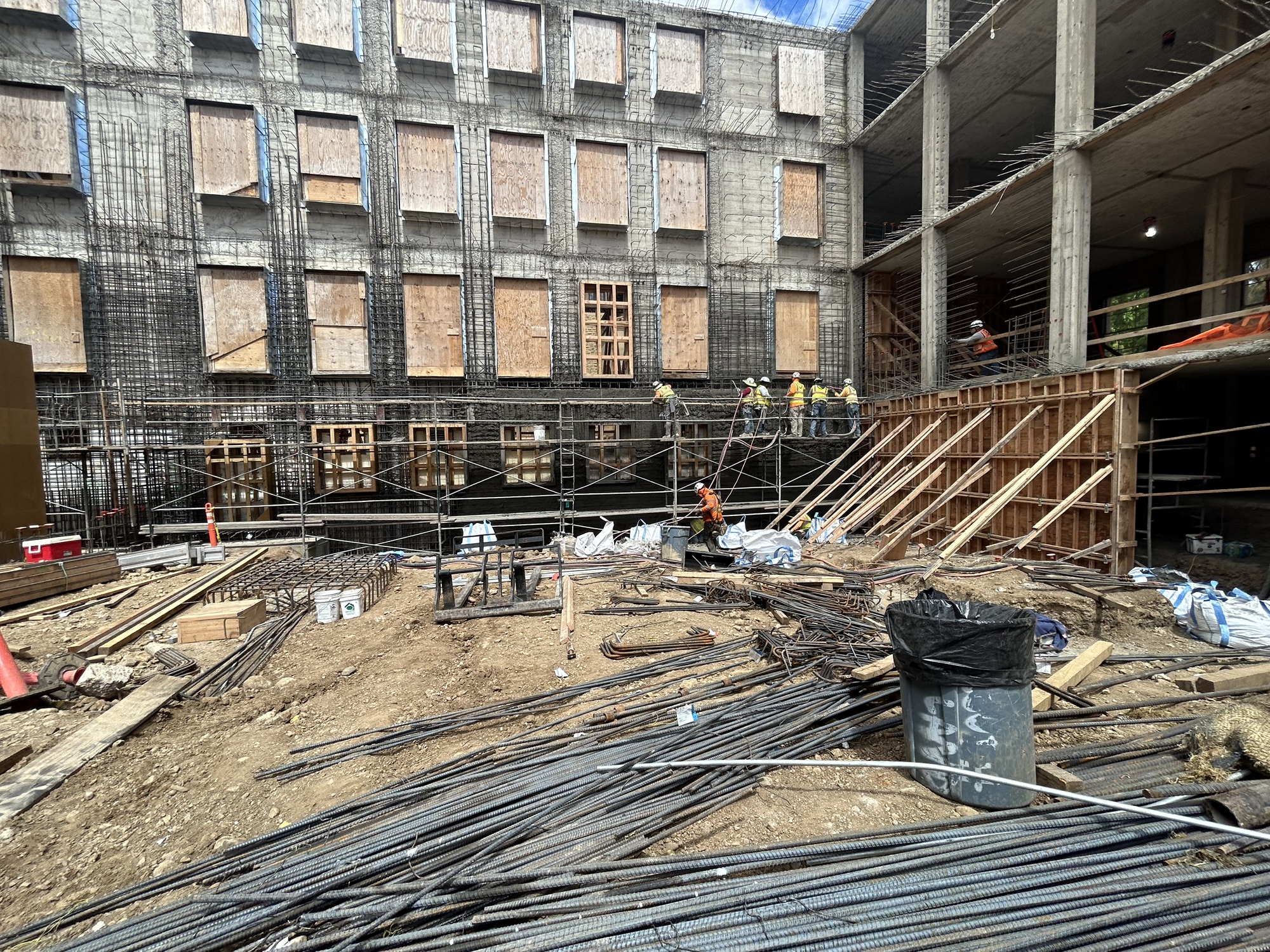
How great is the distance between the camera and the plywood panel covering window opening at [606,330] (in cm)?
1496

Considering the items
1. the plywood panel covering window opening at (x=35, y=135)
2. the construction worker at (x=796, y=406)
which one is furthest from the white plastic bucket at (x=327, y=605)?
the plywood panel covering window opening at (x=35, y=135)

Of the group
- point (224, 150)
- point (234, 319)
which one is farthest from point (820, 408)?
point (224, 150)

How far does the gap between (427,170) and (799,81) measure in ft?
37.9

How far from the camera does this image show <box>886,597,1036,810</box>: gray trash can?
304 centimetres

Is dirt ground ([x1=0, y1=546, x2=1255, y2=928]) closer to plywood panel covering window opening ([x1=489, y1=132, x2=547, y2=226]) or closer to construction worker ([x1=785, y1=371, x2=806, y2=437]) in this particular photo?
construction worker ([x1=785, y1=371, x2=806, y2=437])

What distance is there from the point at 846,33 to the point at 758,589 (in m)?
18.4

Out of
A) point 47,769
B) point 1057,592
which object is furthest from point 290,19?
point 1057,592

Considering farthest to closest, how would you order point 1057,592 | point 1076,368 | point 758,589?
point 1076,368
point 758,589
point 1057,592

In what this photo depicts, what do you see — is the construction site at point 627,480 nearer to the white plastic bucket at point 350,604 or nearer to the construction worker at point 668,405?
the white plastic bucket at point 350,604

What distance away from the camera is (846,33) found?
54.3ft

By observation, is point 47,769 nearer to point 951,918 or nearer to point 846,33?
point 951,918

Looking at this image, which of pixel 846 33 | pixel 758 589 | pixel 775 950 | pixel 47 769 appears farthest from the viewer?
pixel 846 33

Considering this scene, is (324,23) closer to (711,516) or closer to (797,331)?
(797,331)

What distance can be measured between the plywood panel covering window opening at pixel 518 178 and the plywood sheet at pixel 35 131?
945 centimetres
